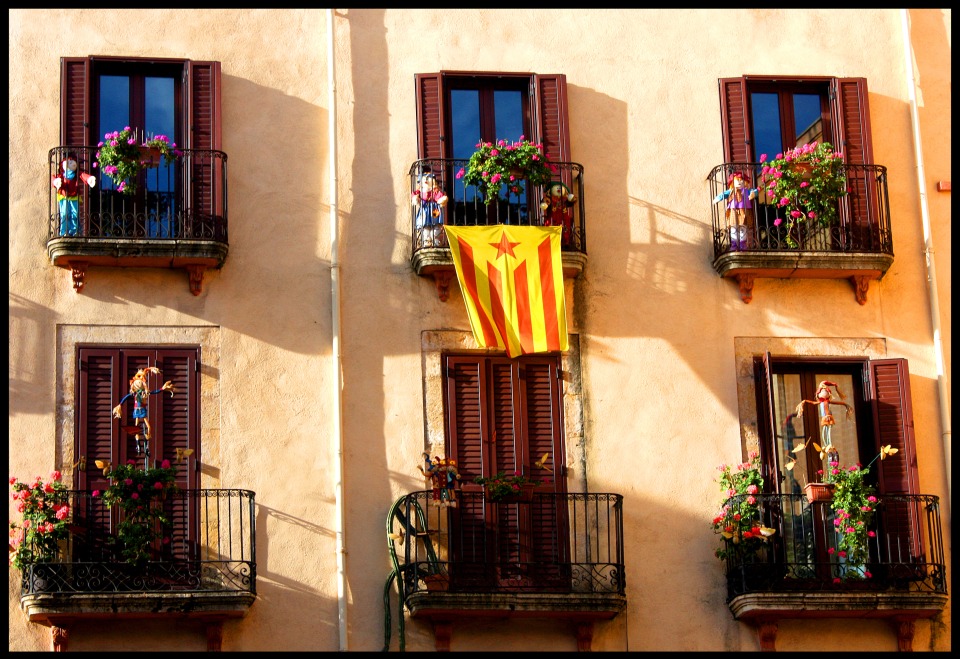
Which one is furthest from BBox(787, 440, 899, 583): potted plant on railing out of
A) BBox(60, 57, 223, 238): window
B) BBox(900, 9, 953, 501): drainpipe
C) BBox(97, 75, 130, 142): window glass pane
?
BBox(97, 75, 130, 142): window glass pane

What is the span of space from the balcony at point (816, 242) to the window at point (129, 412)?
5795 mm

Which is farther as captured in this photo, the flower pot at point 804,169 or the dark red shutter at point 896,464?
the flower pot at point 804,169

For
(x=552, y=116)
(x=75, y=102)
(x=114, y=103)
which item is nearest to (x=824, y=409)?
(x=552, y=116)

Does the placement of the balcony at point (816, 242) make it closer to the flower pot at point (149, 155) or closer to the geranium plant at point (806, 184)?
the geranium plant at point (806, 184)

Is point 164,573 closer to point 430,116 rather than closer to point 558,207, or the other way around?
point 558,207

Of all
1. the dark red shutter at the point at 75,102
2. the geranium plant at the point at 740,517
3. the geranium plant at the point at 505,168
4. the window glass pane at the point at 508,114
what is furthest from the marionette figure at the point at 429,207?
the geranium plant at the point at 740,517

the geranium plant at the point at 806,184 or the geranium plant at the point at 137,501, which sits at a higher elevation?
the geranium plant at the point at 806,184

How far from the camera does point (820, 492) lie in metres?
20.5

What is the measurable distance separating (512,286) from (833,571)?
4433 millimetres

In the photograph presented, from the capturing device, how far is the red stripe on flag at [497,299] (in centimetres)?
2089

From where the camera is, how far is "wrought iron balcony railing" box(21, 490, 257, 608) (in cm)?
1952

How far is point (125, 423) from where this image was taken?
20.5m

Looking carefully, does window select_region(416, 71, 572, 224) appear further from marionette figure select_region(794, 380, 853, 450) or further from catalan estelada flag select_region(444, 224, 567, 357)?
marionette figure select_region(794, 380, 853, 450)

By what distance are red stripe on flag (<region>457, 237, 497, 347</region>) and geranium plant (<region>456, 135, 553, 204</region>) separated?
2.20 feet
